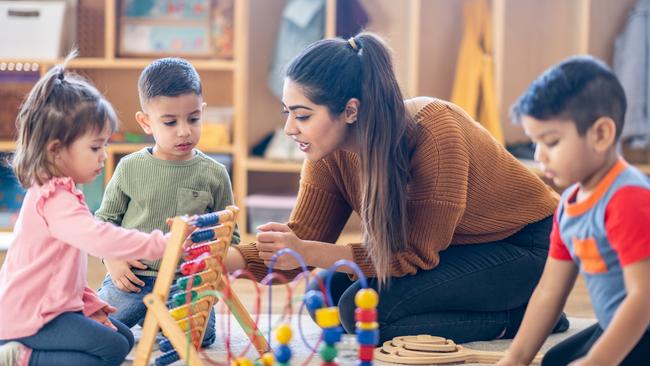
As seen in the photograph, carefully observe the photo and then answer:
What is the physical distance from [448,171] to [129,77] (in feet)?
7.60

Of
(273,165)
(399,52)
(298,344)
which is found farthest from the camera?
(399,52)

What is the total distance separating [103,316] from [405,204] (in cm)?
68

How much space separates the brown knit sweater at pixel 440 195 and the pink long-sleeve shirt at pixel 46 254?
49 centimetres

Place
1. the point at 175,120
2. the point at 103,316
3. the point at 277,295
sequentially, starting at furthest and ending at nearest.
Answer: the point at 277,295
the point at 175,120
the point at 103,316

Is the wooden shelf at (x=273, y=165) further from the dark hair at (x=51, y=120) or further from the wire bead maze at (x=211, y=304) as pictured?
the dark hair at (x=51, y=120)

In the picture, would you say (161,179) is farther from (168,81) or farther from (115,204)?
(168,81)

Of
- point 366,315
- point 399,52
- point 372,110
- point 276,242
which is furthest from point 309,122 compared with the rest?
point 399,52

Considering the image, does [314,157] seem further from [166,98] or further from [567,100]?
[567,100]

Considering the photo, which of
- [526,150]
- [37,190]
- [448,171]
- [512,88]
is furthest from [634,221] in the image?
[512,88]

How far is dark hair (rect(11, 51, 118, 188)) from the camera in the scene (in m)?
1.80

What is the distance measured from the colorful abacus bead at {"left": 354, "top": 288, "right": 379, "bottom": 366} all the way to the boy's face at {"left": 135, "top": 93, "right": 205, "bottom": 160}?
0.78m

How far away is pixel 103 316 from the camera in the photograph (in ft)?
6.38

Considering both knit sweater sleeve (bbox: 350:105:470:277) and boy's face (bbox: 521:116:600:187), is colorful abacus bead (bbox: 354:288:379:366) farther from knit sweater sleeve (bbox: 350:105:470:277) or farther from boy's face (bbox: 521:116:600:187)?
knit sweater sleeve (bbox: 350:105:470:277)

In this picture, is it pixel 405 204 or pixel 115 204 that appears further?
pixel 115 204
